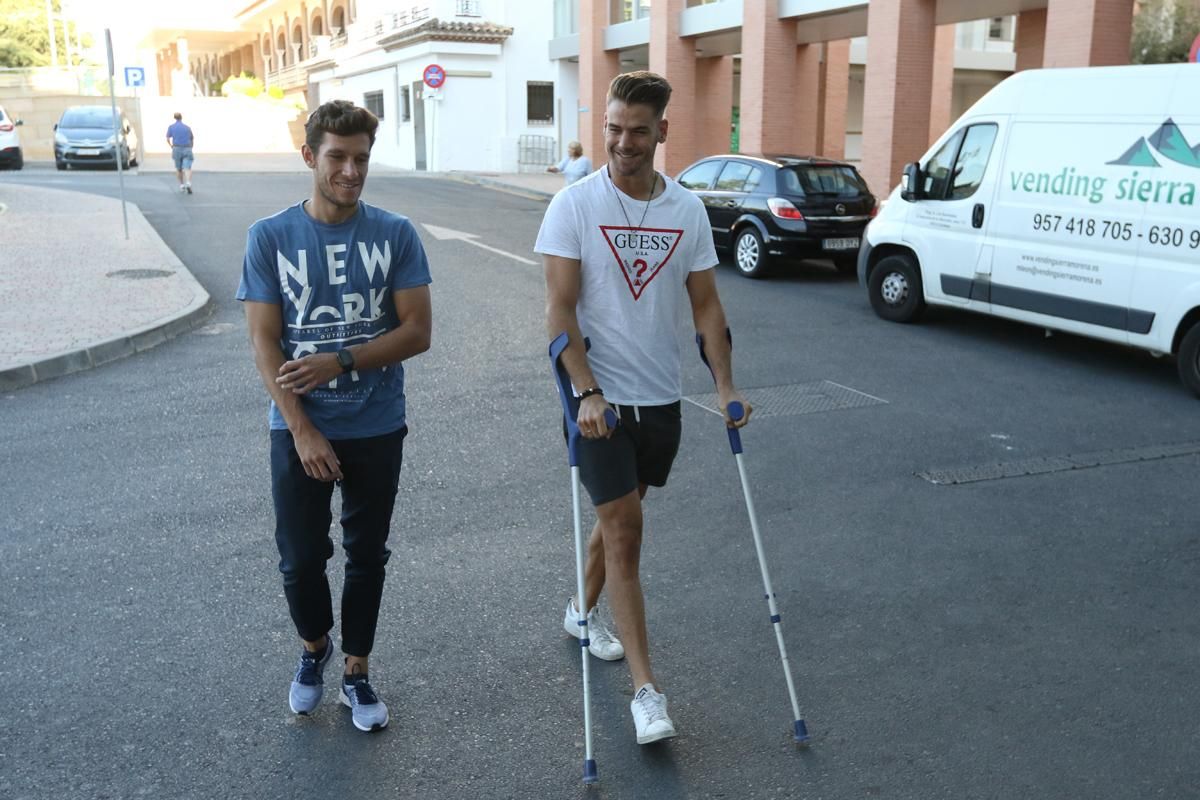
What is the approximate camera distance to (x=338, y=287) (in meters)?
3.27

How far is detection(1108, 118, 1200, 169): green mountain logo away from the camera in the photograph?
8.34m

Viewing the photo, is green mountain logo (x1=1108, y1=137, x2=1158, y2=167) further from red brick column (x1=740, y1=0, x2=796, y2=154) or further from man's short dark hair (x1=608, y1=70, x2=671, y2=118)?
red brick column (x1=740, y1=0, x2=796, y2=154)

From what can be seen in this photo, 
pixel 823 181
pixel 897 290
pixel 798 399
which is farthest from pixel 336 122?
pixel 823 181

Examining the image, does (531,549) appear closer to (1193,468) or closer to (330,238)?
(330,238)

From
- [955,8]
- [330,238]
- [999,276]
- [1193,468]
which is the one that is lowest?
[1193,468]

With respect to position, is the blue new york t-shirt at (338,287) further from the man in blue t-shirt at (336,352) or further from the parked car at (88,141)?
the parked car at (88,141)

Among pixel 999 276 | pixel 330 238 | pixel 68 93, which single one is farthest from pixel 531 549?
pixel 68 93

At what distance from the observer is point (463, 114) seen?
1426 inches

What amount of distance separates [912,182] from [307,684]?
8.73 m

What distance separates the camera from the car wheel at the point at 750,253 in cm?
1414

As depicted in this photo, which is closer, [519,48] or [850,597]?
[850,597]

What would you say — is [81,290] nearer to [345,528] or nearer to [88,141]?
[345,528]

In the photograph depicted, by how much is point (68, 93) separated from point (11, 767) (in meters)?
45.1

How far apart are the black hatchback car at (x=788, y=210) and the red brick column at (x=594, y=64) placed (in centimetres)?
1713
